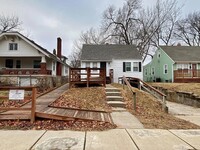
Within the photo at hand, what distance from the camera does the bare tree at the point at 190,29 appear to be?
141ft

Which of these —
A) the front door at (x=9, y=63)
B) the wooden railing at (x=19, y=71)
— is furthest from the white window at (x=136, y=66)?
the front door at (x=9, y=63)

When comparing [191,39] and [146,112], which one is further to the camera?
[191,39]

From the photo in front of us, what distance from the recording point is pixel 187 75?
24.9 metres

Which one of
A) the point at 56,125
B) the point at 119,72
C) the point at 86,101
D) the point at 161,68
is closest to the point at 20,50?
the point at 119,72

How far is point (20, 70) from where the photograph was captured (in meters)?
19.8

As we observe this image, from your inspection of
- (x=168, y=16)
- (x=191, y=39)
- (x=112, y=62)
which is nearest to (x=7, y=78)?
(x=112, y=62)

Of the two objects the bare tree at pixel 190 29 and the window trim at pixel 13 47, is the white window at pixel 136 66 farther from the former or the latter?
the bare tree at pixel 190 29

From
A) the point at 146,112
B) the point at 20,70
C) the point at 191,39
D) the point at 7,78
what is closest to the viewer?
the point at 146,112

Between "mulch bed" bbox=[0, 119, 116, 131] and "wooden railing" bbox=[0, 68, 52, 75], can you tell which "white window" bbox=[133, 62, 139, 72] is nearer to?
"wooden railing" bbox=[0, 68, 52, 75]

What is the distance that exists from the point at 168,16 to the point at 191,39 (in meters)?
12.0

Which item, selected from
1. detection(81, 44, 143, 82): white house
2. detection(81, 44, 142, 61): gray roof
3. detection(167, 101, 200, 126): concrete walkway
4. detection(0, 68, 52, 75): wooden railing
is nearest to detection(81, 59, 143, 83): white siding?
detection(81, 44, 143, 82): white house

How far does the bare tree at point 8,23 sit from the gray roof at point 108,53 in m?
20.2

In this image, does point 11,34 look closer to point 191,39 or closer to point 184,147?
point 184,147

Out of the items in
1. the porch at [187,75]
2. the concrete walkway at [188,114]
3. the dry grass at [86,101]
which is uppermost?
the porch at [187,75]
